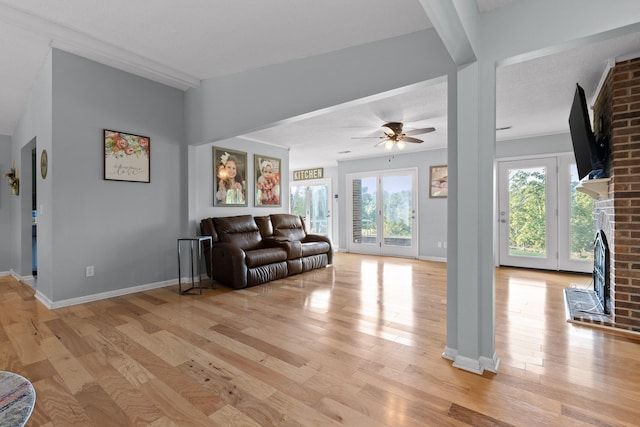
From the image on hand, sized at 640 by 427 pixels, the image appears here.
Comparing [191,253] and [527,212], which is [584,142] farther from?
[191,253]

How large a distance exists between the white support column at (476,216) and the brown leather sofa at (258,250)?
2.86 meters

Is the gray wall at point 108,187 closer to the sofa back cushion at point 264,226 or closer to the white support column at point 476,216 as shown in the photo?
the sofa back cushion at point 264,226

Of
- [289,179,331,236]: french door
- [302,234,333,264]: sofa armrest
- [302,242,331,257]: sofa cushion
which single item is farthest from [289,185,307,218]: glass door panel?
[302,242,331,257]: sofa cushion

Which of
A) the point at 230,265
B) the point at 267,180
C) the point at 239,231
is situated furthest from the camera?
the point at 267,180

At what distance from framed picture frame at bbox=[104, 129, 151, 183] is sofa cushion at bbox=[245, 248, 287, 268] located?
168 cm

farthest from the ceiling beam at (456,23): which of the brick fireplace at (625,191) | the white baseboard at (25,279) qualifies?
the white baseboard at (25,279)

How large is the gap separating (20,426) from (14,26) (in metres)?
3.58

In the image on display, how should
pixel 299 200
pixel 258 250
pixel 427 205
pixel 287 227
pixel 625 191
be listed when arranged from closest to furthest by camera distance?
pixel 625 191, pixel 258 250, pixel 287 227, pixel 427 205, pixel 299 200

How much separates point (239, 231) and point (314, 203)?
13.8 feet

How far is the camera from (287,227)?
573 cm

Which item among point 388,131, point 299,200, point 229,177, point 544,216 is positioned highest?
point 388,131

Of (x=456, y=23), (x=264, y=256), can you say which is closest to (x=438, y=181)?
(x=264, y=256)

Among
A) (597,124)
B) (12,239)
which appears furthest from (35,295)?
(597,124)

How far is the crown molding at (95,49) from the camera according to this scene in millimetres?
2692
